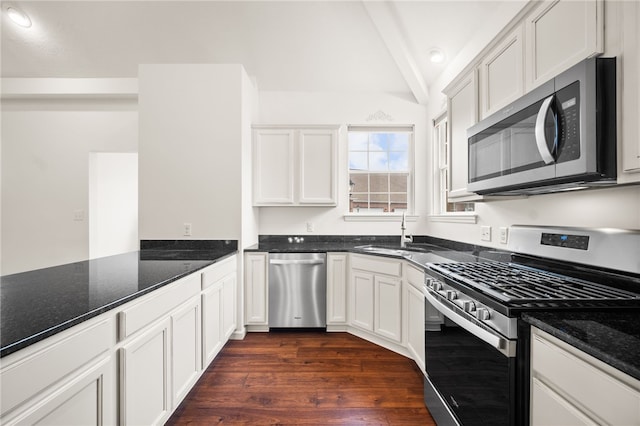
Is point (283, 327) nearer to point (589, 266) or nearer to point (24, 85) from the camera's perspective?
point (589, 266)

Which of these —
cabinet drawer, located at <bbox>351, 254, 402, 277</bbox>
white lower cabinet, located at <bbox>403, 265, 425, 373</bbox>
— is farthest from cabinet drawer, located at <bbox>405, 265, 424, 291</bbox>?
cabinet drawer, located at <bbox>351, 254, 402, 277</bbox>

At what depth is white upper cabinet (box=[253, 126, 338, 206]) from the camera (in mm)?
3477

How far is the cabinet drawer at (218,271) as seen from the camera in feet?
7.29

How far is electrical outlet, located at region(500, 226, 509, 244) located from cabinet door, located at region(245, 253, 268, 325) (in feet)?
7.06

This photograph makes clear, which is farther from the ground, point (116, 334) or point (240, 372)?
point (116, 334)

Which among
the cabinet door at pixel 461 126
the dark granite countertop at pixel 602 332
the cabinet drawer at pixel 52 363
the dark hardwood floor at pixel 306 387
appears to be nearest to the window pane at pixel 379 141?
the cabinet door at pixel 461 126

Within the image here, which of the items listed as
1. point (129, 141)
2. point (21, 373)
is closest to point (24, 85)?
point (129, 141)

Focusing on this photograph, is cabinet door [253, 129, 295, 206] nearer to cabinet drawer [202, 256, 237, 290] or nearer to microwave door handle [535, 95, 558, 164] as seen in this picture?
cabinet drawer [202, 256, 237, 290]

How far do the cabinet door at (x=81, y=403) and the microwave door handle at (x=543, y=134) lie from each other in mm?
1988

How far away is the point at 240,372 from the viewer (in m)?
2.43

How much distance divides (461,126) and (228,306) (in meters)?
2.47

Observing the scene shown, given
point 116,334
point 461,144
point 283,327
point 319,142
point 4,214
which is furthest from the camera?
point 4,214

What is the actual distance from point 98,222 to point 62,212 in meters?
0.40

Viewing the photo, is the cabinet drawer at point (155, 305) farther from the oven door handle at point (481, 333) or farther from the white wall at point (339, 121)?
the white wall at point (339, 121)
